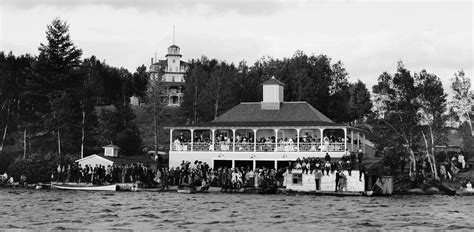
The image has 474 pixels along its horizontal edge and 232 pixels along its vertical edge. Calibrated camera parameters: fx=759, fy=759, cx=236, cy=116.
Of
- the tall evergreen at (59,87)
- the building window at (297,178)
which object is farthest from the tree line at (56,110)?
the building window at (297,178)

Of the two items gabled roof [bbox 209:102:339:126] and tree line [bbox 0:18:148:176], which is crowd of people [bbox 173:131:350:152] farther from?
tree line [bbox 0:18:148:176]

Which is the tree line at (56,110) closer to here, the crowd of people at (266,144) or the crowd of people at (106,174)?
the crowd of people at (106,174)

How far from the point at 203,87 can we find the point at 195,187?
3984cm

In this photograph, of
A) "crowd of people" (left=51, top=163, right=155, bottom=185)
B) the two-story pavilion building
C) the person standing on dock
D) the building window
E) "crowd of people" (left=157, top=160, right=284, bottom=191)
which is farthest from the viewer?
the two-story pavilion building


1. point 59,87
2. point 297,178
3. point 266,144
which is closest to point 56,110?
point 59,87

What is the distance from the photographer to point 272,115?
66312 millimetres

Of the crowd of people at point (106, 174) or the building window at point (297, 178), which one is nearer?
the building window at point (297, 178)

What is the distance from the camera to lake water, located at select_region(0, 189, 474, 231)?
108ft

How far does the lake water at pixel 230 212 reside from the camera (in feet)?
108

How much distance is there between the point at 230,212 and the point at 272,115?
94.5 ft

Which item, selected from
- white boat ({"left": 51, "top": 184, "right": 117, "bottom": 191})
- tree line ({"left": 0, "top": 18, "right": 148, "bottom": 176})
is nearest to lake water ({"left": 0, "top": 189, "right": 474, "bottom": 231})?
white boat ({"left": 51, "top": 184, "right": 117, "bottom": 191})

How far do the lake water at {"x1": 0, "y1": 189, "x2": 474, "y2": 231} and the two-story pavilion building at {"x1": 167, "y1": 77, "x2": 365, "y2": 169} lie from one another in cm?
932

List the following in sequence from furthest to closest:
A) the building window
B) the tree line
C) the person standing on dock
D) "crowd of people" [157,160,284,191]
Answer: the tree line
"crowd of people" [157,160,284,191]
the building window
the person standing on dock

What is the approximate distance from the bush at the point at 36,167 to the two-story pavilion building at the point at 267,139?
10767mm
